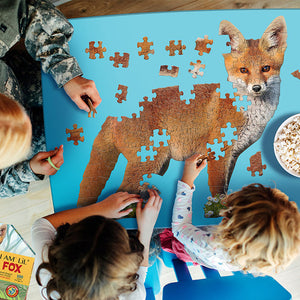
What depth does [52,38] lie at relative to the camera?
106cm

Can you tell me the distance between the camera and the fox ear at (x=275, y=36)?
42.8 inches

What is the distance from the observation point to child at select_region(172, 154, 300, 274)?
88 cm

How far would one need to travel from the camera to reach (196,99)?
1089 millimetres

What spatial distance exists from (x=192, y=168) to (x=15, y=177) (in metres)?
0.74

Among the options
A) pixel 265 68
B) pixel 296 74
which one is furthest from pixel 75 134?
pixel 296 74

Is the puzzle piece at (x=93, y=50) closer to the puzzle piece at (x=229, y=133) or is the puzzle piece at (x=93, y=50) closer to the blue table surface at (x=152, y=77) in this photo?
the blue table surface at (x=152, y=77)

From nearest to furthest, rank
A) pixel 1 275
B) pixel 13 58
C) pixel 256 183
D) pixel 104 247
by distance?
pixel 104 247, pixel 256 183, pixel 13 58, pixel 1 275

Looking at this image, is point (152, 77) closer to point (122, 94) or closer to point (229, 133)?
point (122, 94)

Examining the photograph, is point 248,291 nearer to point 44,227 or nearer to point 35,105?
point 44,227

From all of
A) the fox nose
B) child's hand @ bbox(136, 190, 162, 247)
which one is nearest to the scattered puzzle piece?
child's hand @ bbox(136, 190, 162, 247)

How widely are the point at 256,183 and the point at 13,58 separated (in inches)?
49.5

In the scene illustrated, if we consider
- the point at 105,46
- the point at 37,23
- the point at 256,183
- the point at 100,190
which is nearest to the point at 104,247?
the point at 100,190

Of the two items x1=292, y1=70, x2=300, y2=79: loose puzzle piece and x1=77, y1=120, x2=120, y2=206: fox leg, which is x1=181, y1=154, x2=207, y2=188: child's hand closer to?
x1=77, y1=120, x2=120, y2=206: fox leg

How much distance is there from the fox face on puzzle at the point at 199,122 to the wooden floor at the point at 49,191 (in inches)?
31.2
